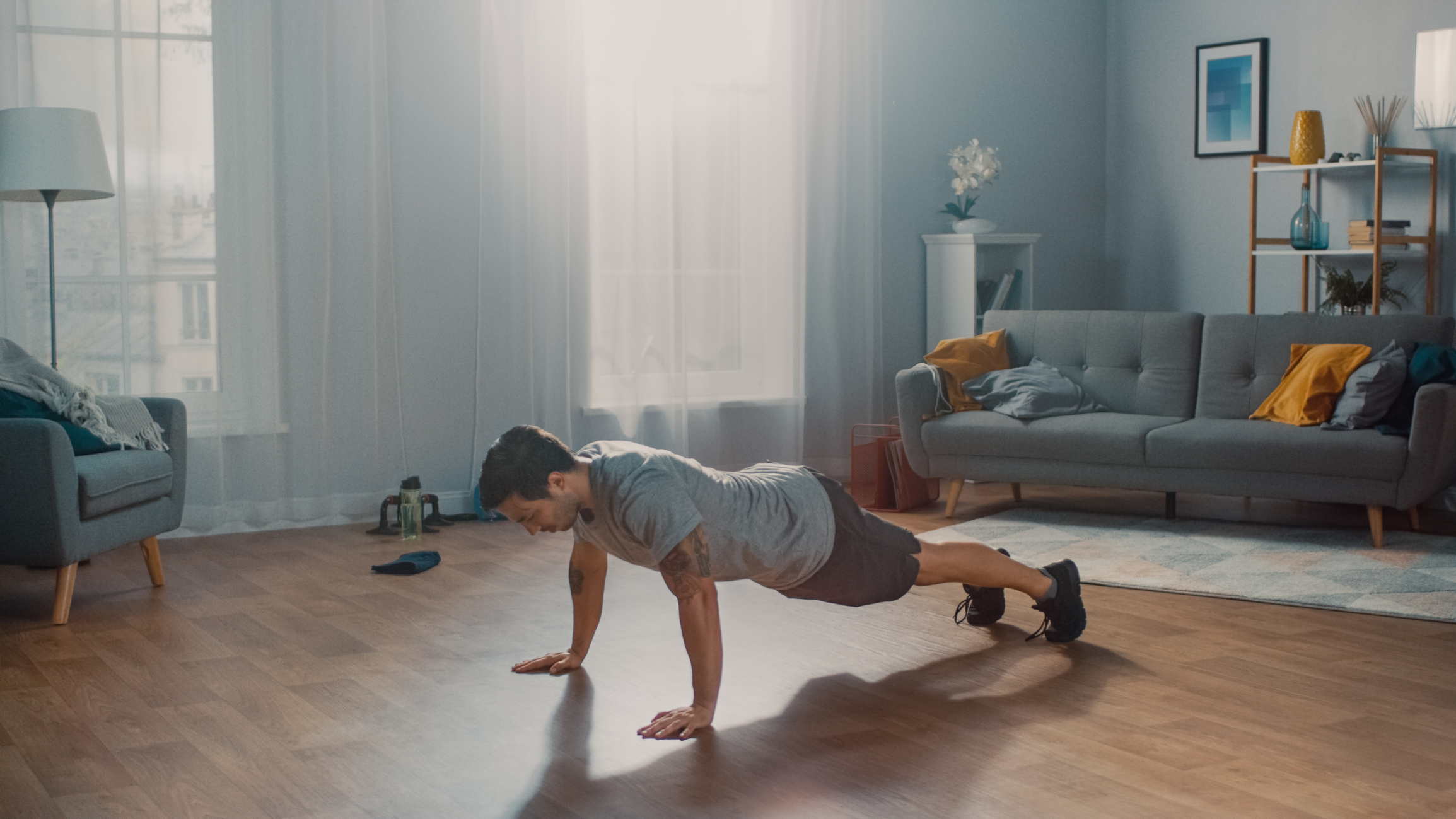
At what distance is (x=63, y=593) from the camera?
3.69 m

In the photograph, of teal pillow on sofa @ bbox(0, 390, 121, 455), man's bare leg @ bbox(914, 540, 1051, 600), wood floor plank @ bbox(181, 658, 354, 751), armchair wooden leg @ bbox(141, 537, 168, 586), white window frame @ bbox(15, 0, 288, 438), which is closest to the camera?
wood floor plank @ bbox(181, 658, 354, 751)

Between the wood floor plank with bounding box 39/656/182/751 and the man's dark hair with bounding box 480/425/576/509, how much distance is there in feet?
→ 2.81

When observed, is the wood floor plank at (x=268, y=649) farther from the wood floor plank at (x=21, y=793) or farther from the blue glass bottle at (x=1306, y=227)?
the blue glass bottle at (x=1306, y=227)

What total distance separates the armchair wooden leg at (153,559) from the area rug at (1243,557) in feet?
7.81

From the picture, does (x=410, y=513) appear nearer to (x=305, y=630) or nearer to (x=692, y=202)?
(x=305, y=630)

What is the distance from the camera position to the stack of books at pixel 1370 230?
5.43 meters

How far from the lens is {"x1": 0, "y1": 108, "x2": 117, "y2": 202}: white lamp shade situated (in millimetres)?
4211

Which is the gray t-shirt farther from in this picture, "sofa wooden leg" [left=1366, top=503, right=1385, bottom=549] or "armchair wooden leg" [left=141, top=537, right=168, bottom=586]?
"sofa wooden leg" [left=1366, top=503, right=1385, bottom=549]

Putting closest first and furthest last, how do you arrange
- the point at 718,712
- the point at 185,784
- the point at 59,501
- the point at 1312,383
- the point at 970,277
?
1. the point at 185,784
2. the point at 718,712
3. the point at 59,501
4. the point at 1312,383
5. the point at 970,277

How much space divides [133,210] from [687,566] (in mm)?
3266

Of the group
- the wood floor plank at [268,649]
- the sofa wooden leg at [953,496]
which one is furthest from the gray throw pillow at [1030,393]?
the wood floor plank at [268,649]

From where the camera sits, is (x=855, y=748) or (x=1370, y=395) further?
(x=1370, y=395)

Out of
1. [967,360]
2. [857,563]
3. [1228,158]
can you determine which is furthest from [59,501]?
[1228,158]

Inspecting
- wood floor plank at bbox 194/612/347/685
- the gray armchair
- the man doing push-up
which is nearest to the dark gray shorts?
the man doing push-up
